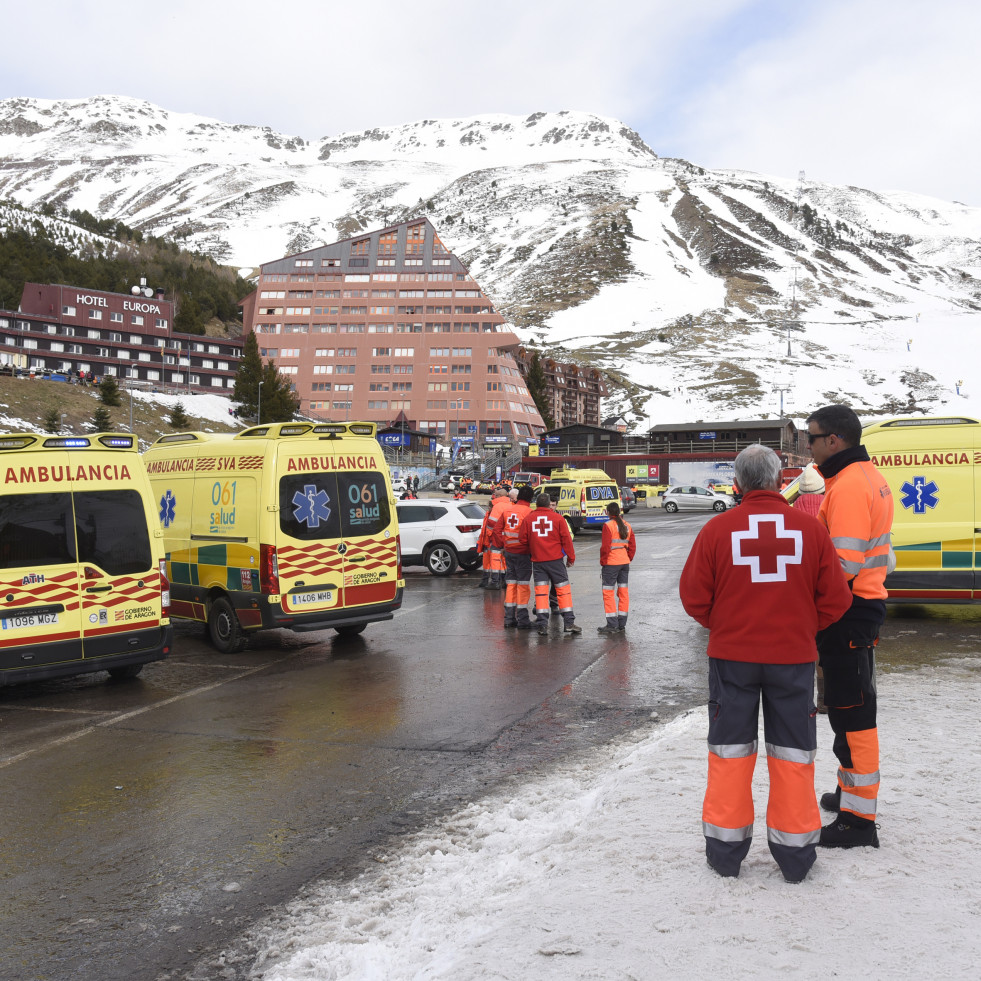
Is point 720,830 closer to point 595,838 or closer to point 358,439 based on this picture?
point 595,838

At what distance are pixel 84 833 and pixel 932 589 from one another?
971 centimetres

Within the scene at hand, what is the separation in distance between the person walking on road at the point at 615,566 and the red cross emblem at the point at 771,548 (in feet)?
23.4

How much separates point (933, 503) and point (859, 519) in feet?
23.9

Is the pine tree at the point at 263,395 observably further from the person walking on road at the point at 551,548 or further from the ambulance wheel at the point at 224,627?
the person walking on road at the point at 551,548

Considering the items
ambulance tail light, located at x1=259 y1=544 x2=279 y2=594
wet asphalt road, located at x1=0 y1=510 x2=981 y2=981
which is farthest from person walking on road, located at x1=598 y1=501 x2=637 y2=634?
ambulance tail light, located at x1=259 y1=544 x2=279 y2=594

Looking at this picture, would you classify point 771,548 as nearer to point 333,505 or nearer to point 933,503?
point 333,505

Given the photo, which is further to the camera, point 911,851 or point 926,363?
point 926,363

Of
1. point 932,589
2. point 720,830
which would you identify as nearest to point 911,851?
point 720,830

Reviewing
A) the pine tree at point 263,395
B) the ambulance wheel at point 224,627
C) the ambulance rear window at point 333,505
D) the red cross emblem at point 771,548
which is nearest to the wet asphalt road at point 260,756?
the ambulance wheel at point 224,627

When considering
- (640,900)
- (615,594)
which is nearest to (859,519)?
(640,900)

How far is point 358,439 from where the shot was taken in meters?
10.7

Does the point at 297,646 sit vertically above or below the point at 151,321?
below

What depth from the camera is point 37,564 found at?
7.96 metres

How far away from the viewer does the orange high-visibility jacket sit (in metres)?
4.29
